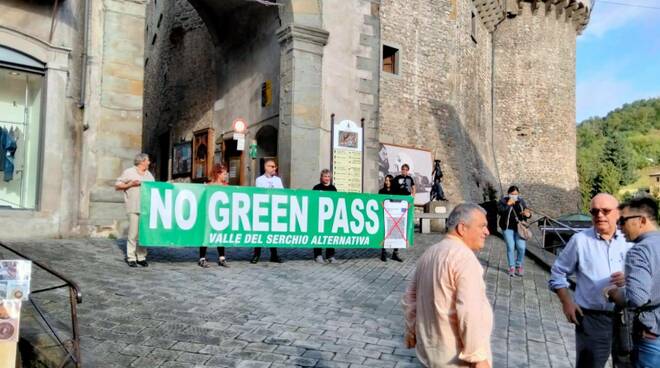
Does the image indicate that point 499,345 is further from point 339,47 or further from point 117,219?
point 339,47

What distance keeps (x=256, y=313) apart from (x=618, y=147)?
6756 centimetres

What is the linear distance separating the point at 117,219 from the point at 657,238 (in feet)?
30.2

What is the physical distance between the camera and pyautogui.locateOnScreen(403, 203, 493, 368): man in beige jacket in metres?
2.50

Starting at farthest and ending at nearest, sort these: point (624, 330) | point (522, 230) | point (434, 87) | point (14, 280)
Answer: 1. point (434, 87)
2. point (522, 230)
3. point (14, 280)
4. point (624, 330)

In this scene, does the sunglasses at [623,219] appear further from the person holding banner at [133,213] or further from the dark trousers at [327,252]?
the dark trousers at [327,252]

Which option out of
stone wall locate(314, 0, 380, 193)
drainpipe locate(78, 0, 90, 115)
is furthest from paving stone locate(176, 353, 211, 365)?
stone wall locate(314, 0, 380, 193)

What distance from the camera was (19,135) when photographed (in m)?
9.98

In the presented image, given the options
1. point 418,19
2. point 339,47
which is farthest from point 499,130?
point 339,47

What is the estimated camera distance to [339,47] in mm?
14195

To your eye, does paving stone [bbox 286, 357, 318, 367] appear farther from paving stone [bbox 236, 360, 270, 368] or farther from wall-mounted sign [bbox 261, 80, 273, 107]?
wall-mounted sign [bbox 261, 80, 273, 107]

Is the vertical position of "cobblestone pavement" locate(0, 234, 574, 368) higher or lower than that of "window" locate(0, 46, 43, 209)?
lower

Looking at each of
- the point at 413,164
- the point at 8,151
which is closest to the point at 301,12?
the point at 8,151

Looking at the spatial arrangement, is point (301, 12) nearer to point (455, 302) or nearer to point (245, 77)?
point (245, 77)

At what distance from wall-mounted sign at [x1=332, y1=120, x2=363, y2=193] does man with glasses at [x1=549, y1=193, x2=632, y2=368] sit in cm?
1029
